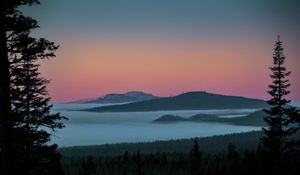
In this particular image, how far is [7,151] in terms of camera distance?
14203 millimetres

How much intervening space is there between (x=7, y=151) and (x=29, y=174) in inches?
103

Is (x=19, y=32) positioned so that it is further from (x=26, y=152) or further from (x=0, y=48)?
(x=26, y=152)

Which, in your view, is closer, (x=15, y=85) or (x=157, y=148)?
(x=15, y=85)

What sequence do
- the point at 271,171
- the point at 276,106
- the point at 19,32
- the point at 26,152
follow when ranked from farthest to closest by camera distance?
the point at 276,106 < the point at 26,152 < the point at 19,32 < the point at 271,171

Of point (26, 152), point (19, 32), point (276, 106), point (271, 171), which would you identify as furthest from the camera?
point (276, 106)

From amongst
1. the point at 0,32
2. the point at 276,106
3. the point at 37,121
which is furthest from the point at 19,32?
the point at 276,106

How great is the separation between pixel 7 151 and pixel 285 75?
2440 cm

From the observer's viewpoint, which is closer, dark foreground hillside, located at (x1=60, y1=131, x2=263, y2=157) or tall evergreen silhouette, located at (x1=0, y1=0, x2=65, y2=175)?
tall evergreen silhouette, located at (x1=0, y1=0, x2=65, y2=175)

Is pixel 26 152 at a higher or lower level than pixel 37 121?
lower

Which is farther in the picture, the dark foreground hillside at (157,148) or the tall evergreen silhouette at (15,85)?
the dark foreground hillside at (157,148)

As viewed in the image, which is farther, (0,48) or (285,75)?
(285,75)

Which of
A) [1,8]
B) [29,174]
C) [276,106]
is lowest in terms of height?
[29,174]

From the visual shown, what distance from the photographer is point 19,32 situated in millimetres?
15180

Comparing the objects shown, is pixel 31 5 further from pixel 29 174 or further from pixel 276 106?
pixel 276 106
